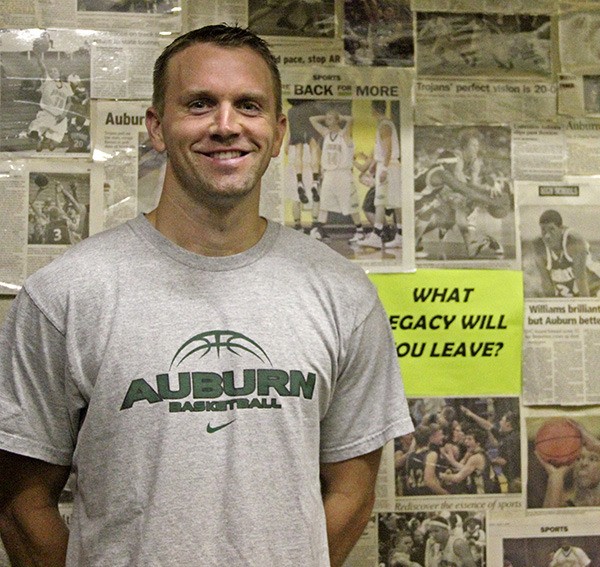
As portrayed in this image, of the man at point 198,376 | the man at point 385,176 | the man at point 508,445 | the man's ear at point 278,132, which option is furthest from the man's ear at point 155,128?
the man at point 508,445

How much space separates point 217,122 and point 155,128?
10 cm

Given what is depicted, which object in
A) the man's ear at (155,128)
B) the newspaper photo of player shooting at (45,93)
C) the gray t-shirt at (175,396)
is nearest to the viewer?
the gray t-shirt at (175,396)

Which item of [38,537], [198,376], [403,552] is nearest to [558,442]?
[403,552]

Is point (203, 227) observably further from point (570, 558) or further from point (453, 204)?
point (570, 558)

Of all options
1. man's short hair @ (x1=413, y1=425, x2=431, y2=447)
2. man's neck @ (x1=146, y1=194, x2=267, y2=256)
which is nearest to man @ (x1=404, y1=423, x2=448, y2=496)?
man's short hair @ (x1=413, y1=425, x2=431, y2=447)

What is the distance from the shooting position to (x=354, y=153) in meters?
1.05

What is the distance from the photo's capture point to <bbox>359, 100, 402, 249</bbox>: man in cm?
104

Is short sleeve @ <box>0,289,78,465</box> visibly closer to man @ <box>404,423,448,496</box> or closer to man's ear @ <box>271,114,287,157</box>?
man's ear @ <box>271,114,287,157</box>

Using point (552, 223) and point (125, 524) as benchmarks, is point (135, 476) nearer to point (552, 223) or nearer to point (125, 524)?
point (125, 524)

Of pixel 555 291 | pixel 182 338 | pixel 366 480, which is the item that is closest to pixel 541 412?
pixel 555 291

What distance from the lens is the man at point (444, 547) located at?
1043mm

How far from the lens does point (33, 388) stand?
75 cm

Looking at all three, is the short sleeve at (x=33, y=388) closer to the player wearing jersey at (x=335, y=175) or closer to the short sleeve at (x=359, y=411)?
the short sleeve at (x=359, y=411)

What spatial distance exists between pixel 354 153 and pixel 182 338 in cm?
43
